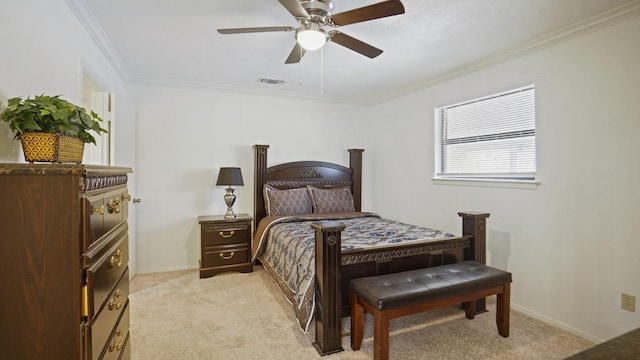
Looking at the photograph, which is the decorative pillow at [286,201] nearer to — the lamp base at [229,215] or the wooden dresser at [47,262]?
the lamp base at [229,215]

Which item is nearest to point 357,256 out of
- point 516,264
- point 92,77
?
point 516,264

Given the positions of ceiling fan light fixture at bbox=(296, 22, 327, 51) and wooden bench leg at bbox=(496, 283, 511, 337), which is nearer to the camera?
ceiling fan light fixture at bbox=(296, 22, 327, 51)

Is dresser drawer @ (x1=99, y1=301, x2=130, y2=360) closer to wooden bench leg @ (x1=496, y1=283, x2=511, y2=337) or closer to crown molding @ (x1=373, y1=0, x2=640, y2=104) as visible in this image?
wooden bench leg @ (x1=496, y1=283, x2=511, y2=337)

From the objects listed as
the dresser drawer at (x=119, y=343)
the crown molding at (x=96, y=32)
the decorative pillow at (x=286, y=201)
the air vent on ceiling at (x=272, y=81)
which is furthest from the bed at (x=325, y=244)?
the crown molding at (x=96, y=32)

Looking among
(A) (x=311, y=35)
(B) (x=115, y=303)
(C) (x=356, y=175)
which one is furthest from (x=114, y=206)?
(C) (x=356, y=175)

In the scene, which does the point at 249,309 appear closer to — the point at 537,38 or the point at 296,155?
the point at 296,155

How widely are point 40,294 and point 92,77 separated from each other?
229cm

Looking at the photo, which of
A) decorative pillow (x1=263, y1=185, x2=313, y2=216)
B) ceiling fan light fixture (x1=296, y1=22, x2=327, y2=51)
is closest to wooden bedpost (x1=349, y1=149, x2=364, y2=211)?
decorative pillow (x1=263, y1=185, x2=313, y2=216)

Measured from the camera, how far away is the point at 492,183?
10.3 feet

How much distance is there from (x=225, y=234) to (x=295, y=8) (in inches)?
109

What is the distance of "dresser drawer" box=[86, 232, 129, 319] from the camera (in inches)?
41.2

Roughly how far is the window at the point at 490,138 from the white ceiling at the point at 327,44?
45 cm

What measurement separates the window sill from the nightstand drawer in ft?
8.42

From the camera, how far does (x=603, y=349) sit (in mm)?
495
